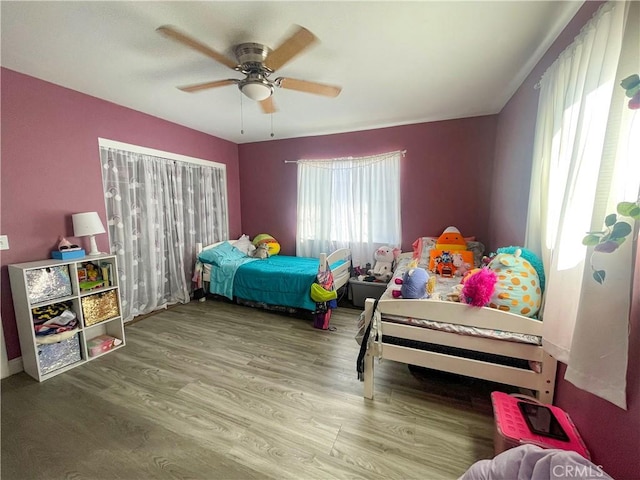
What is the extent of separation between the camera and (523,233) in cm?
215

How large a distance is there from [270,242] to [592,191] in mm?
3732

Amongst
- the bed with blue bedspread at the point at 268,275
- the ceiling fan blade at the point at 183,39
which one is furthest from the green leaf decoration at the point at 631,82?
the bed with blue bedspread at the point at 268,275

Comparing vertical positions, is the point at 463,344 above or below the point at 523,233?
below

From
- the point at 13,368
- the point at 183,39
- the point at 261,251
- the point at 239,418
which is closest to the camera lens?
the point at 183,39

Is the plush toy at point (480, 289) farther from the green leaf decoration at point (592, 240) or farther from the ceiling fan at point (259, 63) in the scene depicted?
the ceiling fan at point (259, 63)

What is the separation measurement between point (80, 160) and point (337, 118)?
2800 mm

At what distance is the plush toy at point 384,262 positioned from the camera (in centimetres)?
350

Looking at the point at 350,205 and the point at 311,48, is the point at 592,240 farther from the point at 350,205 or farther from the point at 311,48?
the point at 350,205

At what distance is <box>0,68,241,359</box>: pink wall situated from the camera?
Answer: 2.08 m

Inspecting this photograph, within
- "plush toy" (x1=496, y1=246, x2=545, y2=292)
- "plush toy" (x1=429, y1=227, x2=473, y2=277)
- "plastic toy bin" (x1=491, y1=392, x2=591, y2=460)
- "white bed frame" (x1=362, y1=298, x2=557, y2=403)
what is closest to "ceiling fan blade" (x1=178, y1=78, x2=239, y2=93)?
"white bed frame" (x1=362, y1=298, x2=557, y2=403)

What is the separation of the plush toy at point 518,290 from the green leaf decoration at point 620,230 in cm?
80

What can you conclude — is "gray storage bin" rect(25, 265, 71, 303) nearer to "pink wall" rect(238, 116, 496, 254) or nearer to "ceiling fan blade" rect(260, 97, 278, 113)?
"ceiling fan blade" rect(260, 97, 278, 113)

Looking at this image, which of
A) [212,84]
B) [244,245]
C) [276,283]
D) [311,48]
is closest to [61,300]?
[276,283]

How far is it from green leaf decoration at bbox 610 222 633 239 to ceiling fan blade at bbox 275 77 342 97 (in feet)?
5.75
